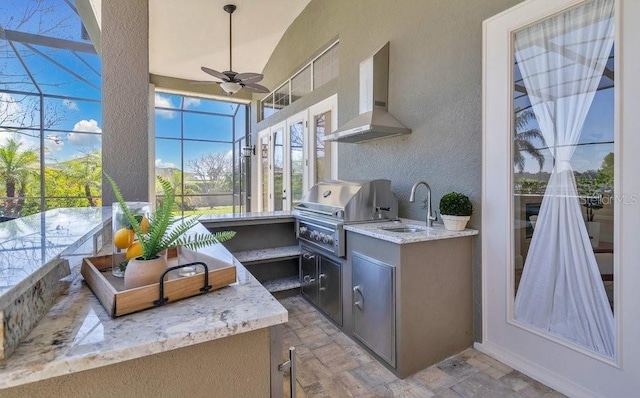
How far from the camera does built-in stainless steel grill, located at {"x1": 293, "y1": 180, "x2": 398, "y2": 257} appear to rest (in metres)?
2.53

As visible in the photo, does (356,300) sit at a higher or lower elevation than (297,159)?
lower

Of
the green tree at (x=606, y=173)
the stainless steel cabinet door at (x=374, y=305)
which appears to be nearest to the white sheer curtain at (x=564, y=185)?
the green tree at (x=606, y=173)


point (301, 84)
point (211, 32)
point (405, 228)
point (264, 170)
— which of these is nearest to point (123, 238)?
point (405, 228)

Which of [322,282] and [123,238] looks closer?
[123,238]

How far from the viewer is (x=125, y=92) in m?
2.07

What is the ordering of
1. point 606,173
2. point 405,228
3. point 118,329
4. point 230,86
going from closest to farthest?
point 118,329 < point 606,173 < point 405,228 < point 230,86

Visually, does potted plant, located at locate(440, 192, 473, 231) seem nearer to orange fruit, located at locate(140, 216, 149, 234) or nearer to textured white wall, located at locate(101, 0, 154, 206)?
orange fruit, located at locate(140, 216, 149, 234)

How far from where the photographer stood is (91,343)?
583 millimetres

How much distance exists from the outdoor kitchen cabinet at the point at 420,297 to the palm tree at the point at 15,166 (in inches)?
234

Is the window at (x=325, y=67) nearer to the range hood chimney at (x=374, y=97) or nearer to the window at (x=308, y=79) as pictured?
the window at (x=308, y=79)

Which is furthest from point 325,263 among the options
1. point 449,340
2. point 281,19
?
point 281,19

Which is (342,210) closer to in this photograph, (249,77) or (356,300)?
(356,300)

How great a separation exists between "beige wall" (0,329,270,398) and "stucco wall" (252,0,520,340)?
1.96m

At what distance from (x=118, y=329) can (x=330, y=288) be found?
86.0 inches
